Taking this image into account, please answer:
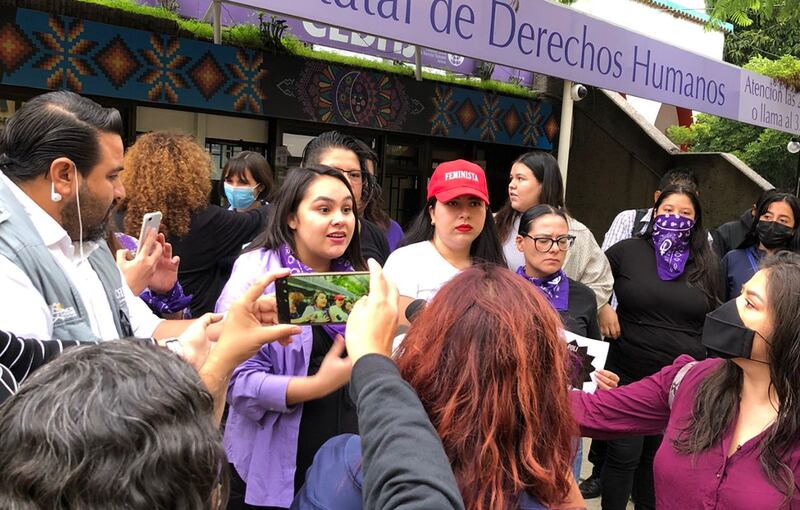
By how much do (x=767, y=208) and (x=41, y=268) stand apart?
4502 millimetres

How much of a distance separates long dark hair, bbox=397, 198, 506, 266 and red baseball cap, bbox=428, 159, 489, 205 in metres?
0.14

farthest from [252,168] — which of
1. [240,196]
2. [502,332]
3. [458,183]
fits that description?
[502,332]

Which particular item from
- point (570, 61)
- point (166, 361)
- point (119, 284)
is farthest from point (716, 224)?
point (166, 361)

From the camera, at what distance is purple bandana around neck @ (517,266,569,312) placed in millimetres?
3331

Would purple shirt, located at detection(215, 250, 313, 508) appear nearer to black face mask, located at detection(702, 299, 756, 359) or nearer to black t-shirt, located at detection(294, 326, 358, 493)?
black t-shirt, located at detection(294, 326, 358, 493)

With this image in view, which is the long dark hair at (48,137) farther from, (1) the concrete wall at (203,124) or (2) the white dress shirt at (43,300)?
(1) the concrete wall at (203,124)

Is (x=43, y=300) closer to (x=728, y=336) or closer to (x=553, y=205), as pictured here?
(x=728, y=336)

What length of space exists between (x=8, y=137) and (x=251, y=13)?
5.31m

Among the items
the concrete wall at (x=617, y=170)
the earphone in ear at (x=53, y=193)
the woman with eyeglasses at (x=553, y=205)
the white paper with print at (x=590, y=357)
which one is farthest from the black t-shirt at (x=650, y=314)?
the concrete wall at (x=617, y=170)

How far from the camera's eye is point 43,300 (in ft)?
5.75

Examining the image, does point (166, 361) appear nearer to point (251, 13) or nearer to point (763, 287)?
point (763, 287)

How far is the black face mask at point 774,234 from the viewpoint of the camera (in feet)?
14.7

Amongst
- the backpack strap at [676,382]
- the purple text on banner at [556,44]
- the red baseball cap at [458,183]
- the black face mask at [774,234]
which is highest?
the purple text on banner at [556,44]

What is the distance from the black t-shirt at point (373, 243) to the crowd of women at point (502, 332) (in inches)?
0.6
